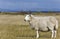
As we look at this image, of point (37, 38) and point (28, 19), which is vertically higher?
point (28, 19)

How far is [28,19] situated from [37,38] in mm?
1522

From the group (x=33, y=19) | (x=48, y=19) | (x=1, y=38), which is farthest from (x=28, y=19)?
(x=1, y=38)

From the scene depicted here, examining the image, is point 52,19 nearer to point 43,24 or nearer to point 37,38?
point 43,24

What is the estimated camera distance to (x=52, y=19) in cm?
1558

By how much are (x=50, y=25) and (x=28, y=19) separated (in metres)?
1.49

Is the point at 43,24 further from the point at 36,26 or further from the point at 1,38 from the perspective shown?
the point at 1,38

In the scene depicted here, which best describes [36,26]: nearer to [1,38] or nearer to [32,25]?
[32,25]

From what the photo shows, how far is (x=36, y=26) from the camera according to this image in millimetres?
15664

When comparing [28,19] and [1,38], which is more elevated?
[28,19]

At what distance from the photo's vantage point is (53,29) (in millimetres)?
15836

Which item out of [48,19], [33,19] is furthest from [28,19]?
[48,19]

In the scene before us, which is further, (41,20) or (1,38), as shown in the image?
(41,20)

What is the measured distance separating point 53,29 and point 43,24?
2.55ft

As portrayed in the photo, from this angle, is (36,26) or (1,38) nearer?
(1,38)
